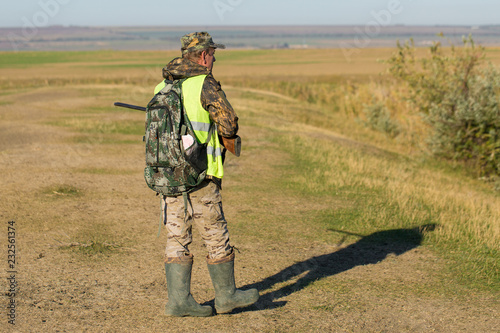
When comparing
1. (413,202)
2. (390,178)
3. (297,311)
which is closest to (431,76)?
(390,178)

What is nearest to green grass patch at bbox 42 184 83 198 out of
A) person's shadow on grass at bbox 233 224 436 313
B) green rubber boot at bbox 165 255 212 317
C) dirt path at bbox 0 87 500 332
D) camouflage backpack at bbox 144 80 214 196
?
dirt path at bbox 0 87 500 332

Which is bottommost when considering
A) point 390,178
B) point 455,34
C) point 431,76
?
point 390,178

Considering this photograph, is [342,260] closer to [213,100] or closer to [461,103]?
[213,100]

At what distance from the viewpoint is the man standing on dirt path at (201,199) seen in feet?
13.4

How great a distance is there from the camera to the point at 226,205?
838 centimetres

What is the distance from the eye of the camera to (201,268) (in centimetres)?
583

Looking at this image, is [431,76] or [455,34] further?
[431,76]

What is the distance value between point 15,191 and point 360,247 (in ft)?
17.2

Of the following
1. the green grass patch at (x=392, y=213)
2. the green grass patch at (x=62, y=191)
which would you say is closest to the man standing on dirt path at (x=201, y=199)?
the green grass patch at (x=392, y=213)

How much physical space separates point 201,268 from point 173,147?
2.13m

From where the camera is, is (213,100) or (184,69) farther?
(184,69)

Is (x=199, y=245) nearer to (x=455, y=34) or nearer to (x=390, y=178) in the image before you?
(x=390, y=178)

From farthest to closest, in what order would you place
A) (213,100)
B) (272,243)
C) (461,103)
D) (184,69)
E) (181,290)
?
(461,103), (272,243), (181,290), (184,69), (213,100)

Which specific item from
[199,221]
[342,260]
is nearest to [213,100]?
[199,221]
